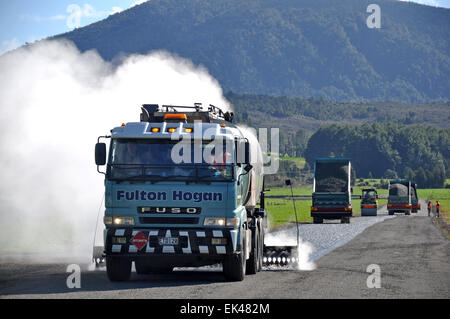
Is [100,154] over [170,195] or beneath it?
over

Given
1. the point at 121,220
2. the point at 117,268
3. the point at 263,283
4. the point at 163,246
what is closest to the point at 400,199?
the point at 263,283

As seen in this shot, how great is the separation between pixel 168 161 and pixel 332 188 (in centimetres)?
4198

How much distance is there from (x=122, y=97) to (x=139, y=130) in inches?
707

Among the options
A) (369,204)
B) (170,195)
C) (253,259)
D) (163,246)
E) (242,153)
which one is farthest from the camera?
(369,204)

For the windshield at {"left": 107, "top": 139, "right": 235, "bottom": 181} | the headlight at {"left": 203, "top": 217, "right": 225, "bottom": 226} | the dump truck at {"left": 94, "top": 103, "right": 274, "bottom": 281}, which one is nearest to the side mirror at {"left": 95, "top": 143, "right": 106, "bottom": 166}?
the dump truck at {"left": 94, "top": 103, "right": 274, "bottom": 281}

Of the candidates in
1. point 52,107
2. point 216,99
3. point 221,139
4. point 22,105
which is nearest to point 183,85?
point 216,99

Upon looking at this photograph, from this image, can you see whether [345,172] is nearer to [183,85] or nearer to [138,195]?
[183,85]

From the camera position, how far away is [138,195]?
15.3m

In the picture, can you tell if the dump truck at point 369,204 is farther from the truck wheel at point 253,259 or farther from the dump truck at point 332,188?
the truck wheel at point 253,259

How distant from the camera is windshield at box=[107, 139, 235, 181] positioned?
A: 50.7 feet

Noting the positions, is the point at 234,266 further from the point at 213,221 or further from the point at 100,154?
the point at 100,154

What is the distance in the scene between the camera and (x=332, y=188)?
56.5 m

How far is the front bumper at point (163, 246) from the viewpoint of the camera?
15.4m

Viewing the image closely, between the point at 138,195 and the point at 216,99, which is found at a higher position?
the point at 216,99
